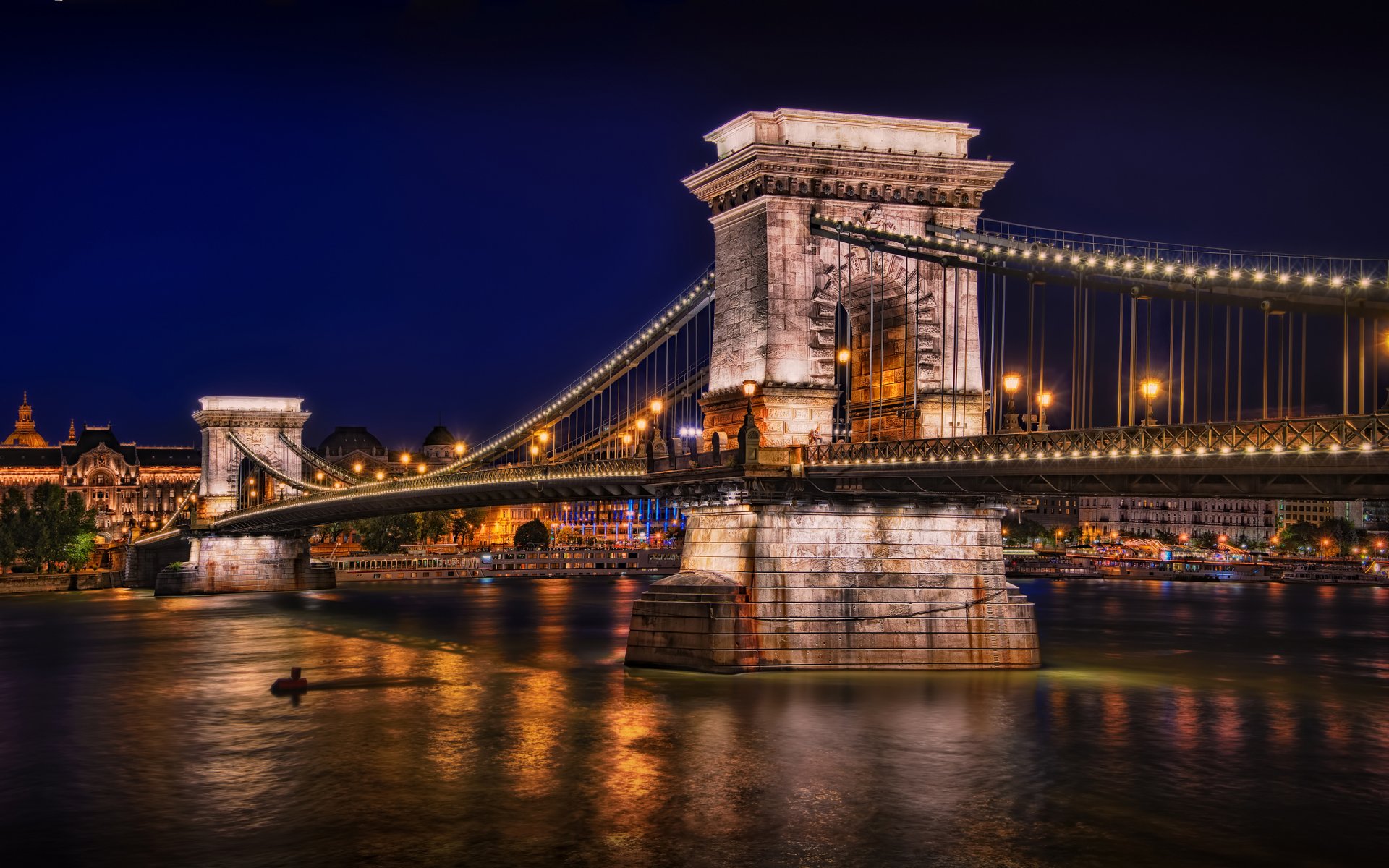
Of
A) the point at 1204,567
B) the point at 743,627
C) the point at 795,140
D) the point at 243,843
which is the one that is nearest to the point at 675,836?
the point at 243,843

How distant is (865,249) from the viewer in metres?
45.6

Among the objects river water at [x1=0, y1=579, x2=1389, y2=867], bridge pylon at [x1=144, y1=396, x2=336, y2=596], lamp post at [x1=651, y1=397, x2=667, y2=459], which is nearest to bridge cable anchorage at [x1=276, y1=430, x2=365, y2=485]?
bridge pylon at [x1=144, y1=396, x2=336, y2=596]

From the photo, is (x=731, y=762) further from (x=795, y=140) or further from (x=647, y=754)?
(x=795, y=140)

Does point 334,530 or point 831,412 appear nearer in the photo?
point 831,412

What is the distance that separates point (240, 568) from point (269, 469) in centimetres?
1007

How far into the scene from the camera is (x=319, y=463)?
108875 mm

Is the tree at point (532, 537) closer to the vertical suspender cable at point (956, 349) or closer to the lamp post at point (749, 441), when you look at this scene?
the vertical suspender cable at point (956, 349)

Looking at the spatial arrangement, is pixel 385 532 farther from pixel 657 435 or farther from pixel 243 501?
pixel 657 435

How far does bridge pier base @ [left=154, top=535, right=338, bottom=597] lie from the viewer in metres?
101

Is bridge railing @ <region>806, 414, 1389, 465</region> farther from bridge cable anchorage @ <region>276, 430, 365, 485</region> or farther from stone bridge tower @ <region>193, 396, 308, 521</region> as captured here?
stone bridge tower @ <region>193, 396, 308, 521</region>

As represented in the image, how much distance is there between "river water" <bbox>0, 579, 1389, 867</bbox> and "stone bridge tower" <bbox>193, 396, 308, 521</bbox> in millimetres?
56203

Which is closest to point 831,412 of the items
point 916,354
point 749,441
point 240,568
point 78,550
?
point 916,354

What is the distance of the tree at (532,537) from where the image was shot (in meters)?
178

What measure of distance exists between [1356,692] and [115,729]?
37925 millimetres
